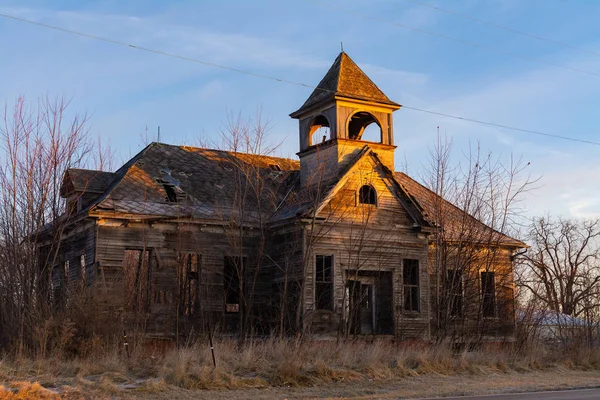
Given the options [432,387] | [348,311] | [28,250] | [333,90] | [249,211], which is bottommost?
[432,387]

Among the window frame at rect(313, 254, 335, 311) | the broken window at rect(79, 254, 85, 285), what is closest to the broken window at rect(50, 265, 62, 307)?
the broken window at rect(79, 254, 85, 285)

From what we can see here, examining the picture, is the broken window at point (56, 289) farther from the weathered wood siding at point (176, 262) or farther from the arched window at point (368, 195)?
the arched window at point (368, 195)

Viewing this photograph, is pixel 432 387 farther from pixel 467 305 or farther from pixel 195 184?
pixel 195 184

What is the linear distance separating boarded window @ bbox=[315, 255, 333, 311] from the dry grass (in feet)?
11.8

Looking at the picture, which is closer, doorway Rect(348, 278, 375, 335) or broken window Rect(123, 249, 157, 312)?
broken window Rect(123, 249, 157, 312)

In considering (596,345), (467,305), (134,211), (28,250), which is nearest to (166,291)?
(134,211)

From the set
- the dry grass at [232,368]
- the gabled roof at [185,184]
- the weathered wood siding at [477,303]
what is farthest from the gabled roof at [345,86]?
the dry grass at [232,368]

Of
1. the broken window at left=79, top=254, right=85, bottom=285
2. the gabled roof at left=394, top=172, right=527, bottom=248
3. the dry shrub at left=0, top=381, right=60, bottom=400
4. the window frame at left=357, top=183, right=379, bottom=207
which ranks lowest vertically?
the dry shrub at left=0, top=381, right=60, bottom=400

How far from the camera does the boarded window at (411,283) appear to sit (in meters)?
26.5

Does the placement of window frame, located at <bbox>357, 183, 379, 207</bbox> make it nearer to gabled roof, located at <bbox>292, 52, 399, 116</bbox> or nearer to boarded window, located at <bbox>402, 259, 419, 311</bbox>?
boarded window, located at <bbox>402, 259, 419, 311</bbox>

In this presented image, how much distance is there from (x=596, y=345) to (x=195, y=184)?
15050mm

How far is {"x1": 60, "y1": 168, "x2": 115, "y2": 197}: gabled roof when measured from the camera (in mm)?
24688

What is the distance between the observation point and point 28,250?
73.5ft

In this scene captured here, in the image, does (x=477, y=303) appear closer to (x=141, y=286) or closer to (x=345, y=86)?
(x=345, y=86)
